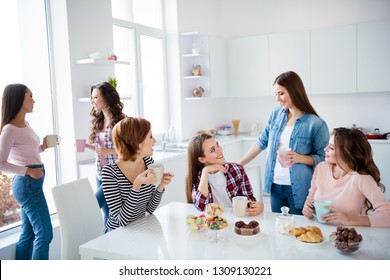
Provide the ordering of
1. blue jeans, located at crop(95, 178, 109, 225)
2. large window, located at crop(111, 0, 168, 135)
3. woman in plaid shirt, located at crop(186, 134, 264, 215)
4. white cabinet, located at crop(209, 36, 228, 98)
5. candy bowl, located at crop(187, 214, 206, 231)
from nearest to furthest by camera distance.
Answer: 1. candy bowl, located at crop(187, 214, 206, 231)
2. woman in plaid shirt, located at crop(186, 134, 264, 215)
3. blue jeans, located at crop(95, 178, 109, 225)
4. large window, located at crop(111, 0, 168, 135)
5. white cabinet, located at crop(209, 36, 228, 98)

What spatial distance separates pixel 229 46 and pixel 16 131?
11.1 ft

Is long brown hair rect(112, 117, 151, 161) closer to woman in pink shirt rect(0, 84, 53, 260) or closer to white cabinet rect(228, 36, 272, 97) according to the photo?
woman in pink shirt rect(0, 84, 53, 260)

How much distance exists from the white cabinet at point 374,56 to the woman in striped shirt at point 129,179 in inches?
131

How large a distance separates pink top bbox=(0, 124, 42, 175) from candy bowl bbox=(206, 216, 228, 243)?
4.39ft

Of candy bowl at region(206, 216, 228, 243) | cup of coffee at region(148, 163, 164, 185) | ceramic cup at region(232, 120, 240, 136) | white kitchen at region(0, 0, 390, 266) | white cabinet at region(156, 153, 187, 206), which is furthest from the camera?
ceramic cup at region(232, 120, 240, 136)

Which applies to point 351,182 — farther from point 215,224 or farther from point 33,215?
point 33,215

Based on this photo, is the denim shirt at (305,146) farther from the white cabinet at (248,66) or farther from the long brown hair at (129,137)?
the white cabinet at (248,66)

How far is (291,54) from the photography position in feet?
15.8

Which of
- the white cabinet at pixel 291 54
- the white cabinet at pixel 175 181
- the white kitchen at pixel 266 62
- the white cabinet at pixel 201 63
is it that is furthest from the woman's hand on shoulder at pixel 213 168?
the white cabinet at pixel 291 54

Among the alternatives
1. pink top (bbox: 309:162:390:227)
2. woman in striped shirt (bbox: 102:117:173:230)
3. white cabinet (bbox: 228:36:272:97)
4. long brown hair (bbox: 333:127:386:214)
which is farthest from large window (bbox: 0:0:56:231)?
white cabinet (bbox: 228:36:272:97)

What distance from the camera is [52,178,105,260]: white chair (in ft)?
6.48

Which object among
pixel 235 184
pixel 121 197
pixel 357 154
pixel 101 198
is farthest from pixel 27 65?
pixel 357 154

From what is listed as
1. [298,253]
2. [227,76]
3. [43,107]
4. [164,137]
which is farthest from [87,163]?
[227,76]

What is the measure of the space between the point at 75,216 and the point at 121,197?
11.4 inches
